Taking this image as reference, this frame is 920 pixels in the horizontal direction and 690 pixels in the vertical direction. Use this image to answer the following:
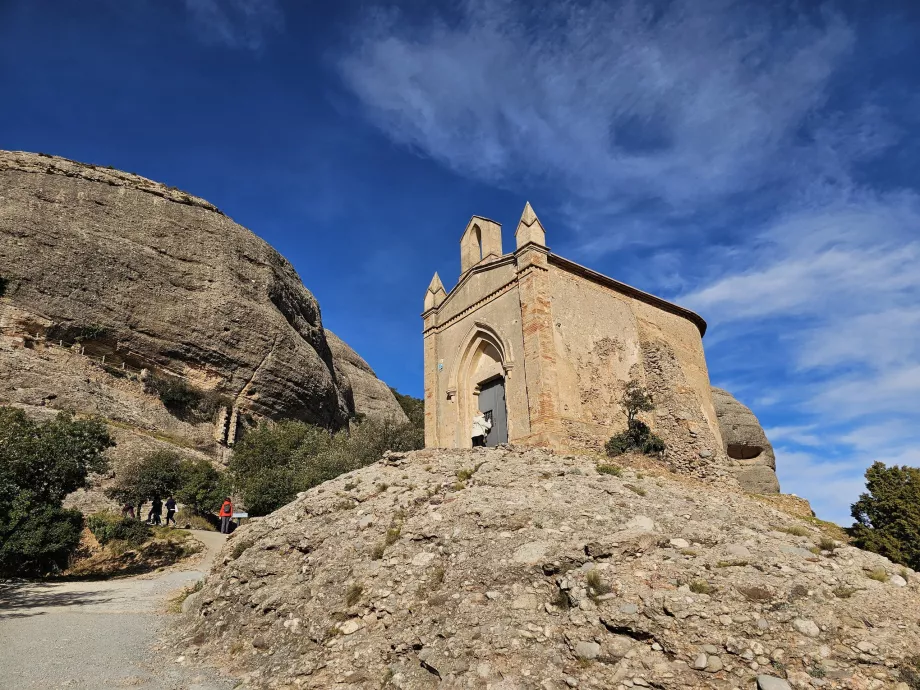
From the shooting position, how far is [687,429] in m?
15.8

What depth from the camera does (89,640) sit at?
8.60m

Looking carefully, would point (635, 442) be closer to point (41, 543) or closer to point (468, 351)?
point (468, 351)

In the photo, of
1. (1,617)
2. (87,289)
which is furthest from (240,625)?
(87,289)

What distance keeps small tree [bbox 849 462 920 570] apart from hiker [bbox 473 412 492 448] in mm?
9506

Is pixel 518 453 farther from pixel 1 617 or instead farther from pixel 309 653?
pixel 1 617

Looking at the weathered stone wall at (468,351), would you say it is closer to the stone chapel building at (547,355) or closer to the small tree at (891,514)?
the stone chapel building at (547,355)

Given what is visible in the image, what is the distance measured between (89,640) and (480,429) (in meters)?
11.1

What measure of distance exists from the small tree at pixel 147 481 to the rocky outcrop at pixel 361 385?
29656mm

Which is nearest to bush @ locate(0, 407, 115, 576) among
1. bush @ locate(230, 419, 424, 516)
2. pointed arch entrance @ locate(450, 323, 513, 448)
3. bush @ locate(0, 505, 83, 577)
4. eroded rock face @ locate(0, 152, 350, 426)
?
bush @ locate(0, 505, 83, 577)

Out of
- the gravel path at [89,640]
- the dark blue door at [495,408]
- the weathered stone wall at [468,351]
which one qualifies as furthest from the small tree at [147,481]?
the dark blue door at [495,408]

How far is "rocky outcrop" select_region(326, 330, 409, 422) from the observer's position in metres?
58.3

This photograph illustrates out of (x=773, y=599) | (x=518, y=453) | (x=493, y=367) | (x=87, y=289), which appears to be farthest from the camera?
(x=87, y=289)

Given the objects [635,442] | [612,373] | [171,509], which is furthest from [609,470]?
[171,509]

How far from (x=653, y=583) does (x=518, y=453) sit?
19.8 feet
